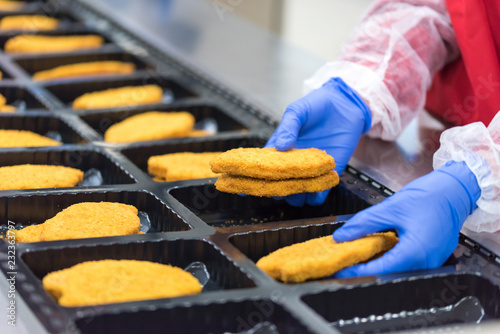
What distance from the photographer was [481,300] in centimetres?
164

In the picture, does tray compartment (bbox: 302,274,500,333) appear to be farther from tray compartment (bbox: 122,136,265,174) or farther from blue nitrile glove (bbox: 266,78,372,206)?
tray compartment (bbox: 122,136,265,174)

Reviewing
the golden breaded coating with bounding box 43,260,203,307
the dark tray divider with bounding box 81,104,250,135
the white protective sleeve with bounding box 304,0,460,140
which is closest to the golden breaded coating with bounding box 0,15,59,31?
the dark tray divider with bounding box 81,104,250,135

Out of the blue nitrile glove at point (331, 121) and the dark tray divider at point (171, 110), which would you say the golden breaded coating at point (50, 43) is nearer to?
the dark tray divider at point (171, 110)

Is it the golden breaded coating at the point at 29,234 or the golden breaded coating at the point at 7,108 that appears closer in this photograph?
the golden breaded coating at the point at 29,234

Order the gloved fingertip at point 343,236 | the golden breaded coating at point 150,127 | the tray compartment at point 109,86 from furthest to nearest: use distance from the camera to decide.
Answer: the tray compartment at point 109,86 < the golden breaded coating at point 150,127 < the gloved fingertip at point 343,236

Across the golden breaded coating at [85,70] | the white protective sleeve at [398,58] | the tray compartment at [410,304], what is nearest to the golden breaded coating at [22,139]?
the golden breaded coating at [85,70]

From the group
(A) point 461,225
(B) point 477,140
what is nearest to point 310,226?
(A) point 461,225

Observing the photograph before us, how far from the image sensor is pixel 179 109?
2811 millimetres

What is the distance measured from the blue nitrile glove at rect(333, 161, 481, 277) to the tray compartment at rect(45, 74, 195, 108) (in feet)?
4.69

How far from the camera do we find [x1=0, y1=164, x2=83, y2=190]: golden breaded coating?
6.77ft

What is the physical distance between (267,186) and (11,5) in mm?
2931

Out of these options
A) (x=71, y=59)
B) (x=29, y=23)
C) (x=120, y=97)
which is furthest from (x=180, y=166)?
(x=29, y=23)

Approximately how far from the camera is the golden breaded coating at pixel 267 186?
1881 mm

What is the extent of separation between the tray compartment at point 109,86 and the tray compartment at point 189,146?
51 centimetres
